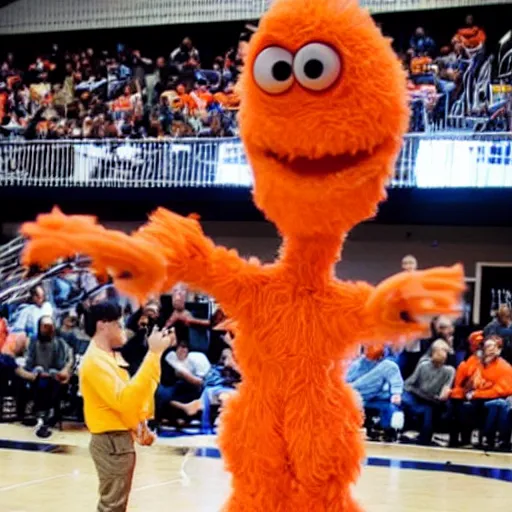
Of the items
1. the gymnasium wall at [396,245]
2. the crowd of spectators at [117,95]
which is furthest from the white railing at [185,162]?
the gymnasium wall at [396,245]

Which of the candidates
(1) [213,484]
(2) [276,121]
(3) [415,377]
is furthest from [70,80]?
(2) [276,121]

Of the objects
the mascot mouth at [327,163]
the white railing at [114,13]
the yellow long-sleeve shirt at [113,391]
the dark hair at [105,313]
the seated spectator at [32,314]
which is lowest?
the seated spectator at [32,314]

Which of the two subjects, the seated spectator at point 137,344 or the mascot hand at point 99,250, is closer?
the mascot hand at point 99,250

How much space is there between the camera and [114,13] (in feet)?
52.6

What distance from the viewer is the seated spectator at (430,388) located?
28.4 feet

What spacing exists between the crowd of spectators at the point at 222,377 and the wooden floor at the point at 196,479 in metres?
0.35

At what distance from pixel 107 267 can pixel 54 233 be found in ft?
0.51

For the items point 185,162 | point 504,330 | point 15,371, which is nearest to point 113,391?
point 504,330

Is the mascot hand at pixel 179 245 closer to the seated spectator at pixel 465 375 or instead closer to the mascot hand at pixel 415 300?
the mascot hand at pixel 415 300

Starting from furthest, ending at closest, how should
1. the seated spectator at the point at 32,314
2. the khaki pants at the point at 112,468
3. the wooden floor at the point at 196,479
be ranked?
the seated spectator at the point at 32,314 < the wooden floor at the point at 196,479 < the khaki pants at the point at 112,468

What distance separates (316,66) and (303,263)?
528mm

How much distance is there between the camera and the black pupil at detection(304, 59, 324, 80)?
2.39 m

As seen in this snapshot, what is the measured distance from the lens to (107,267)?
2.31 m

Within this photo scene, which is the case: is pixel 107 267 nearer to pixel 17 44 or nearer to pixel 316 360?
pixel 316 360
